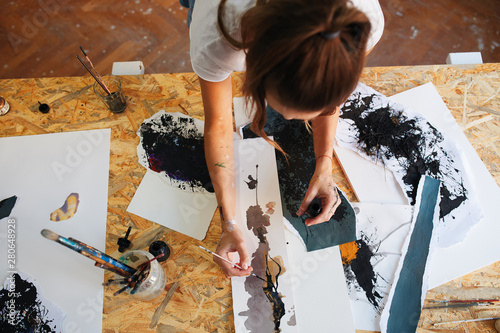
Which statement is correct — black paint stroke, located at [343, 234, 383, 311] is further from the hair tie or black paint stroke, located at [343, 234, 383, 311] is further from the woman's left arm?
the hair tie

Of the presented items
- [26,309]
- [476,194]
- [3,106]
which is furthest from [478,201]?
[3,106]

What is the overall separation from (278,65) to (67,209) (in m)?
0.83

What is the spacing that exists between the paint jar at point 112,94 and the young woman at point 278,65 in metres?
0.35

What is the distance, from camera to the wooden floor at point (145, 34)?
2.16 metres

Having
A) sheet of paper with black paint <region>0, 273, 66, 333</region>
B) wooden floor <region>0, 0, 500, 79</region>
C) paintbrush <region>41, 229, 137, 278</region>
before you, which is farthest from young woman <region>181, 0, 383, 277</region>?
wooden floor <region>0, 0, 500, 79</region>

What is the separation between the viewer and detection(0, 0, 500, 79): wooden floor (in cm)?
216

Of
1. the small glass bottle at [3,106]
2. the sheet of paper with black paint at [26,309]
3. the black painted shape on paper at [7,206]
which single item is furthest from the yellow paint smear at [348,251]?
the small glass bottle at [3,106]

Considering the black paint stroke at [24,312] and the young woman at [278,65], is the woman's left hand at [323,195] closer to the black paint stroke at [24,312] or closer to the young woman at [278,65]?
the young woman at [278,65]

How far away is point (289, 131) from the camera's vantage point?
1.15 m

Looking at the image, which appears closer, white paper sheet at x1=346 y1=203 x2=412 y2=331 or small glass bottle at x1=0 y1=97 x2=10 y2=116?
white paper sheet at x1=346 y1=203 x2=412 y2=331

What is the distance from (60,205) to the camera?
40.9 inches

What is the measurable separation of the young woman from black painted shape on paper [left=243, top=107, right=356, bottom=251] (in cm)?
3

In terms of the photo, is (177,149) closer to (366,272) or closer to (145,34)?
(366,272)

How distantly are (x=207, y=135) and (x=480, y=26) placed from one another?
88.8 inches
